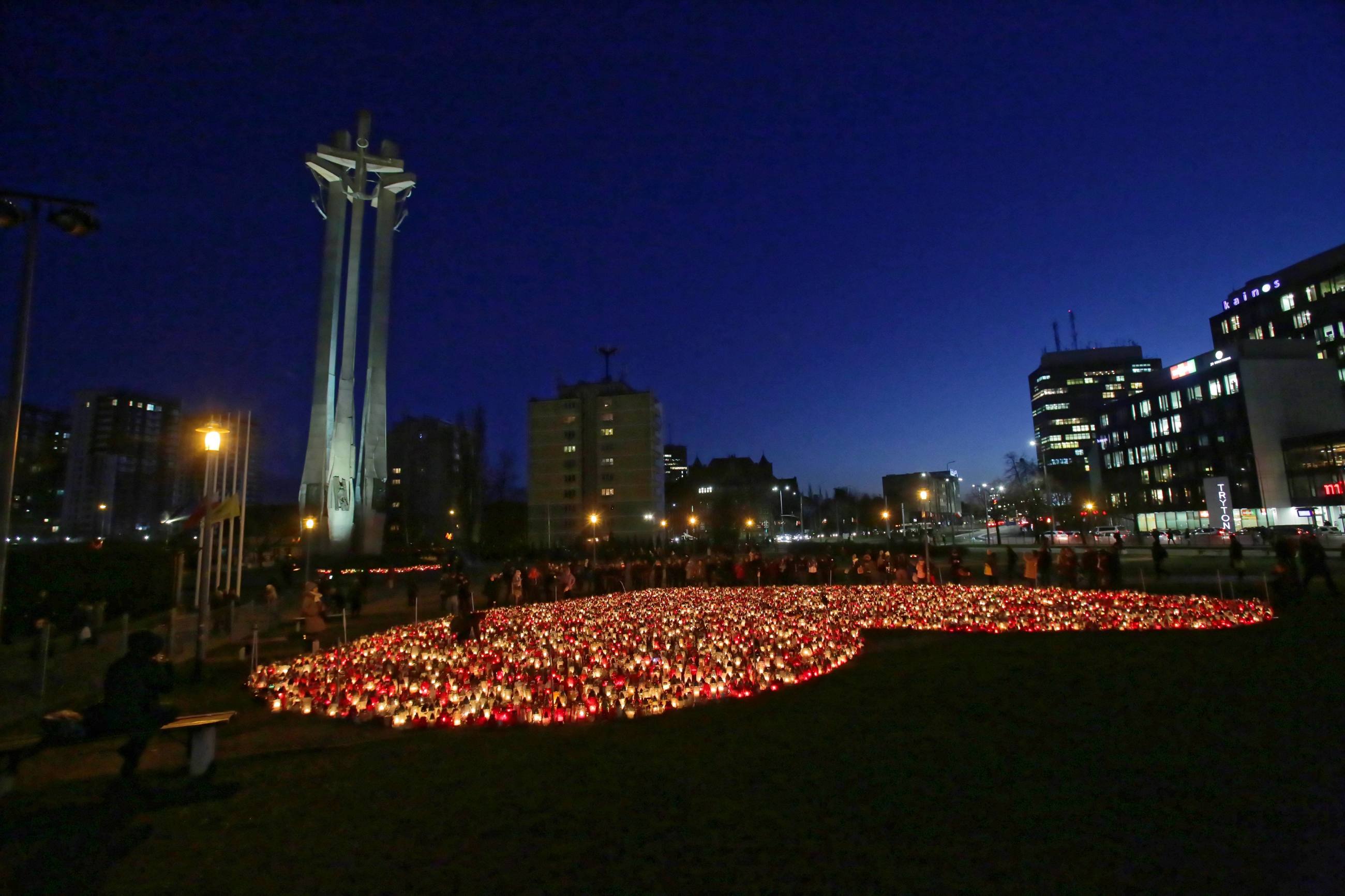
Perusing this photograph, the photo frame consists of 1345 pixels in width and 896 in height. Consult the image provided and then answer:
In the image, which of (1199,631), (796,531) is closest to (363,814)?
(1199,631)

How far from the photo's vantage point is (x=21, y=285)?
11.1 meters

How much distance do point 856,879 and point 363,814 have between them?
13.8 ft

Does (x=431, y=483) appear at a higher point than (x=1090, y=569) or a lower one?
higher

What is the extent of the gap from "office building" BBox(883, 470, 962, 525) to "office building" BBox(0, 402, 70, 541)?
4364 inches

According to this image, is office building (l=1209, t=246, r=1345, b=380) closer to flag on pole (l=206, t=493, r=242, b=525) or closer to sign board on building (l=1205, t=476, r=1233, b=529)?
sign board on building (l=1205, t=476, r=1233, b=529)

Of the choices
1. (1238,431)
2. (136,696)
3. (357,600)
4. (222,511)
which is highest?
(1238,431)

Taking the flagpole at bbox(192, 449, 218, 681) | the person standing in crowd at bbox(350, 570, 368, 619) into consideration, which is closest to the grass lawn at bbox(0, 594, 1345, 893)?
the flagpole at bbox(192, 449, 218, 681)

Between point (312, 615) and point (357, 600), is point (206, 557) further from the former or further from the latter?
point (357, 600)

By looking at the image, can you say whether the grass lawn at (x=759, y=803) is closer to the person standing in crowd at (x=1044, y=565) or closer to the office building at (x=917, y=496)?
the person standing in crowd at (x=1044, y=565)

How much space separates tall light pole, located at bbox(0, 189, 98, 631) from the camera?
996 centimetres

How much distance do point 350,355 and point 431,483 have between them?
1684 inches

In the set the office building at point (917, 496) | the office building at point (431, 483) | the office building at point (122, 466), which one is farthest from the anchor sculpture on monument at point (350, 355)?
the office building at point (917, 496)

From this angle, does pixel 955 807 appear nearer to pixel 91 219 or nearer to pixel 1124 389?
pixel 91 219

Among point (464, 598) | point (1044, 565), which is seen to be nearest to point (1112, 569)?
point (1044, 565)
